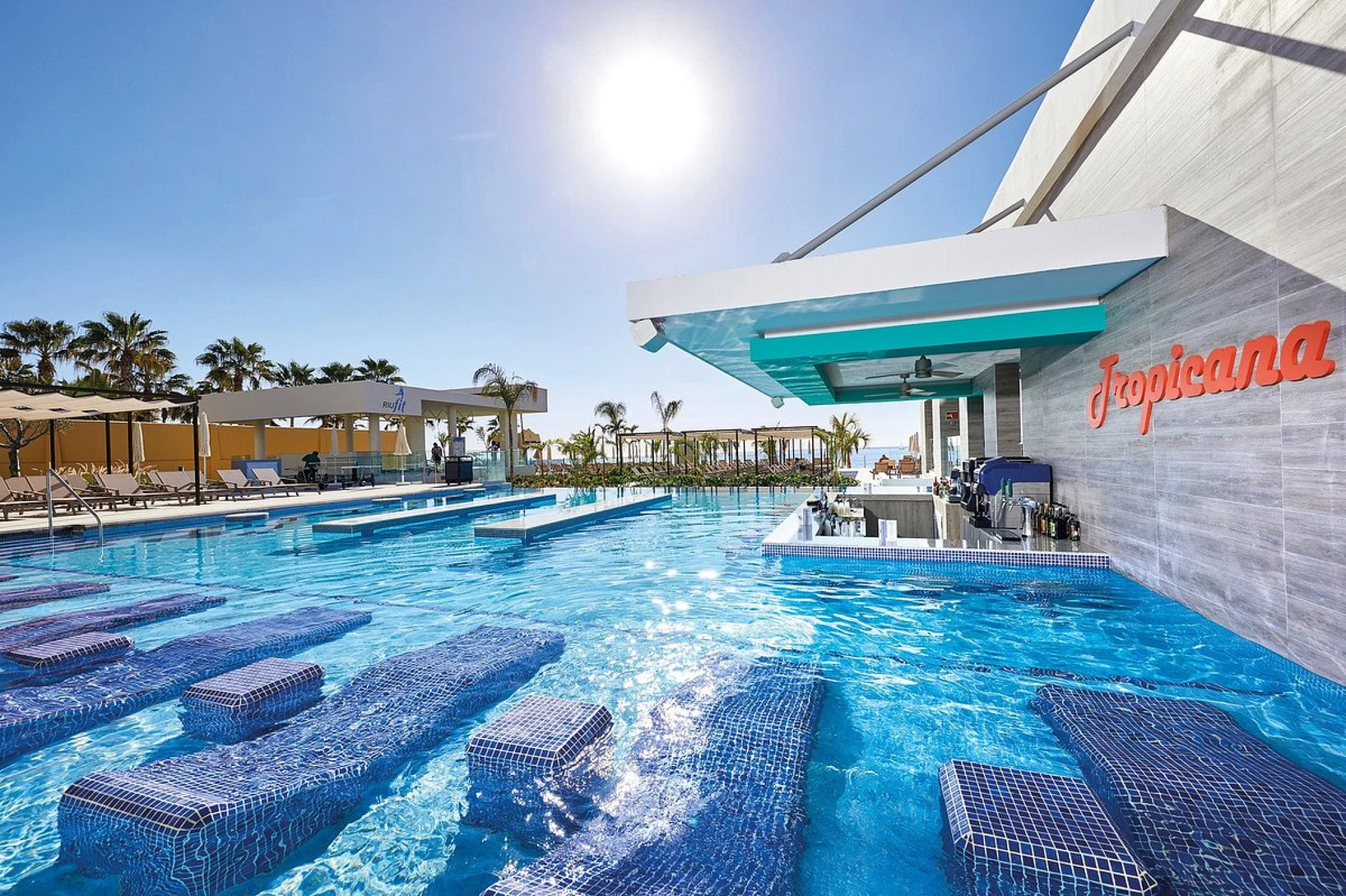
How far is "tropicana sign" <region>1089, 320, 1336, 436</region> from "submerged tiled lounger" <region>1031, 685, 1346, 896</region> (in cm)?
208

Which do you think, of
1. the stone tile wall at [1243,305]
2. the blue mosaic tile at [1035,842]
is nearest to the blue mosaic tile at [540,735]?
the blue mosaic tile at [1035,842]

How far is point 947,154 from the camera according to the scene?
6.65 metres

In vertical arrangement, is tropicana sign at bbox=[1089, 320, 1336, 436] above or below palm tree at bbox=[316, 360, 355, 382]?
below

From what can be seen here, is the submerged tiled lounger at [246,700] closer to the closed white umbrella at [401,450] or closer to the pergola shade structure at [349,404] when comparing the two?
the pergola shade structure at [349,404]

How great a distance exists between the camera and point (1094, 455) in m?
6.49

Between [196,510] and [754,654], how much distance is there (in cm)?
1685

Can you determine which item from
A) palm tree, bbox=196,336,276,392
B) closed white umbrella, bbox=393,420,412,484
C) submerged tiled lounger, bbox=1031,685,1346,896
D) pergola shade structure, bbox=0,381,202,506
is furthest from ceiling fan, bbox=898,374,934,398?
palm tree, bbox=196,336,276,392

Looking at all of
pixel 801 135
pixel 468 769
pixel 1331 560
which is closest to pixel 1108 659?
pixel 1331 560

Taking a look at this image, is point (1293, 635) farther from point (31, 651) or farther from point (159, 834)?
point (31, 651)

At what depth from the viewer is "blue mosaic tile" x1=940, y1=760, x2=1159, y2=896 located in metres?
1.99

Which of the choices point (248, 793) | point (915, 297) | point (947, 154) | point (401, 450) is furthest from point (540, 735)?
point (401, 450)

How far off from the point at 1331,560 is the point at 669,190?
43.7 ft

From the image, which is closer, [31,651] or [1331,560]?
[1331,560]

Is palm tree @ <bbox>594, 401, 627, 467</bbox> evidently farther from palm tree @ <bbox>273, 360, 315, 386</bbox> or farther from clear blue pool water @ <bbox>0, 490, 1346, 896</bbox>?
clear blue pool water @ <bbox>0, 490, 1346, 896</bbox>
